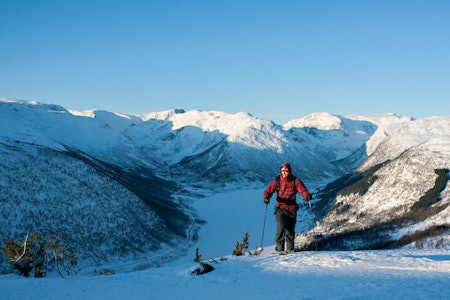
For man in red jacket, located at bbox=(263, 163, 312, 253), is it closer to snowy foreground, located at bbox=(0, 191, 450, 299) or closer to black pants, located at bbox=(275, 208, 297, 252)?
black pants, located at bbox=(275, 208, 297, 252)

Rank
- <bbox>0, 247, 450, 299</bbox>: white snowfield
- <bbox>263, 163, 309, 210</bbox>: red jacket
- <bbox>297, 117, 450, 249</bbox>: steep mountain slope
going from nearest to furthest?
<bbox>0, 247, 450, 299</bbox>: white snowfield, <bbox>263, 163, 309, 210</bbox>: red jacket, <bbox>297, 117, 450, 249</bbox>: steep mountain slope

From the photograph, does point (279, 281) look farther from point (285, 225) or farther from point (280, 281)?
point (285, 225)

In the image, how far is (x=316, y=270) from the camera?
13570 millimetres

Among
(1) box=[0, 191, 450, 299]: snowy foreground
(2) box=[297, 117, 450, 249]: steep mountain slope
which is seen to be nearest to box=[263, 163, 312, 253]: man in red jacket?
(1) box=[0, 191, 450, 299]: snowy foreground

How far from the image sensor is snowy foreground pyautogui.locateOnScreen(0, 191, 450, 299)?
35.9 ft

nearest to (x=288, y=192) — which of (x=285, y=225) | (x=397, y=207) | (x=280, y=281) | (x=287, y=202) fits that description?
(x=287, y=202)

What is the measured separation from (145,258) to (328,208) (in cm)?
7775

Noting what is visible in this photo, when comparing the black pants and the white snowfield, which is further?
the black pants

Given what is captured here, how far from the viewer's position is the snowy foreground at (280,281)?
10.9 metres

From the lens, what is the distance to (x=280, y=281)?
12.4 m

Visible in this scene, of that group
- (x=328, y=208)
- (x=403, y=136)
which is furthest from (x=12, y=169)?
(x=403, y=136)

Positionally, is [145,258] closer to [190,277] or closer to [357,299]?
[190,277]

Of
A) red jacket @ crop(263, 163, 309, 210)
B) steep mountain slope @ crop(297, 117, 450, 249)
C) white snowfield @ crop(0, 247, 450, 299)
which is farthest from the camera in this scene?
steep mountain slope @ crop(297, 117, 450, 249)

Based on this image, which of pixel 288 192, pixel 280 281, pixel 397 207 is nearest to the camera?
pixel 280 281
